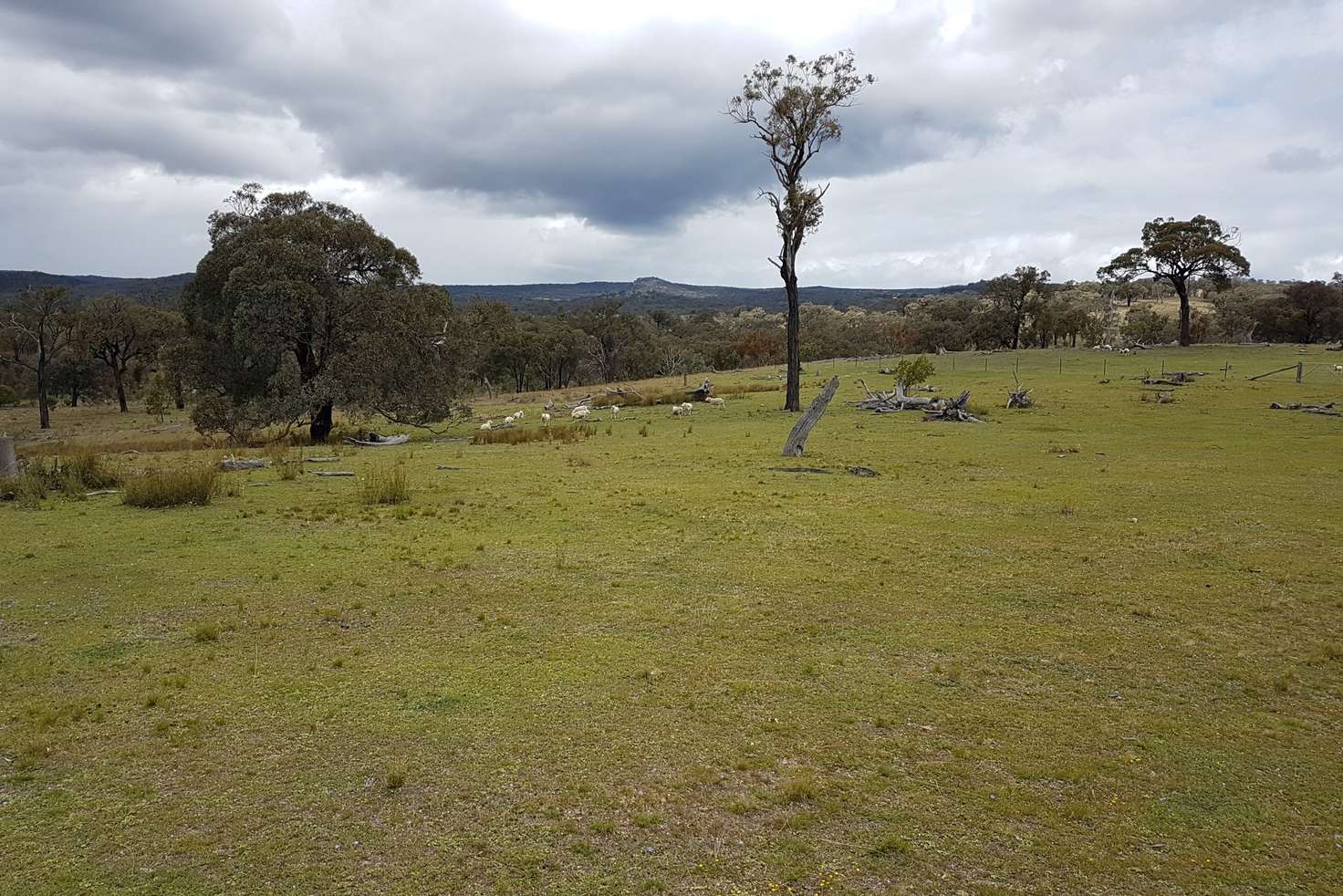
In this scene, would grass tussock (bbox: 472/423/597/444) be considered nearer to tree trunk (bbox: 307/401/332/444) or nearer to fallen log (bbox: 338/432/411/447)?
fallen log (bbox: 338/432/411/447)

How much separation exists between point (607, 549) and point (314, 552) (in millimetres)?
3948

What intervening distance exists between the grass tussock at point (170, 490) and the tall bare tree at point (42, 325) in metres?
43.4

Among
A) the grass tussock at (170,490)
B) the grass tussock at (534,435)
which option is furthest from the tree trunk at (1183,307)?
the grass tussock at (170,490)

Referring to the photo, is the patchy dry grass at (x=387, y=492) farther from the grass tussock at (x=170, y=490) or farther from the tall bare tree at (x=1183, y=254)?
the tall bare tree at (x=1183, y=254)

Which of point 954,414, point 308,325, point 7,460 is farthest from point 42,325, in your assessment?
point 954,414

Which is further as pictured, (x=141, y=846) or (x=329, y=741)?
(x=329, y=741)

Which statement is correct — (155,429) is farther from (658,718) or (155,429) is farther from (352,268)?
(658,718)

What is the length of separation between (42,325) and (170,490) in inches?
1928

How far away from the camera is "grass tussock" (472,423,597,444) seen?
26109 millimetres

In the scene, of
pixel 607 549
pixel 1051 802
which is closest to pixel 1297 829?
pixel 1051 802

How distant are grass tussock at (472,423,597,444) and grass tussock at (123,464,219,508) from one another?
1180 cm

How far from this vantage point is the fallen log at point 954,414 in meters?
28.1

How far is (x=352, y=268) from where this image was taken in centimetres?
2823

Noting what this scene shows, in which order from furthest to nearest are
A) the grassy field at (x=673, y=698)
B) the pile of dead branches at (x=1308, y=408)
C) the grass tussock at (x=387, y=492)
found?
the pile of dead branches at (x=1308, y=408), the grass tussock at (x=387, y=492), the grassy field at (x=673, y=698)
